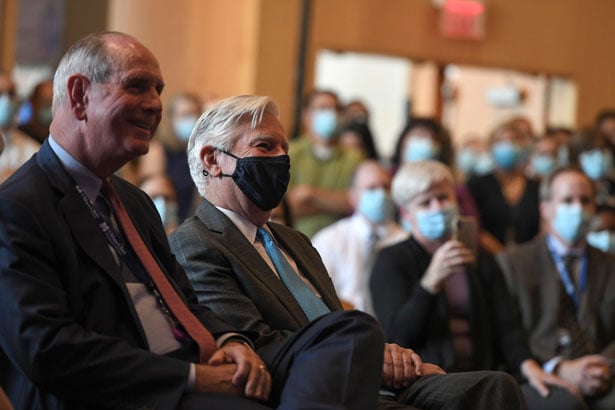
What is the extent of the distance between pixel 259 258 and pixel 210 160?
36cm

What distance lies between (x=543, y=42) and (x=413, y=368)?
29.7 feet

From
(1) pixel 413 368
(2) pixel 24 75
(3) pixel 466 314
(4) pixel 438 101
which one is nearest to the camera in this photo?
(1) pixel 413 368

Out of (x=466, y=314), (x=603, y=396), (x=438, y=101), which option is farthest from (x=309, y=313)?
(x=438, y=101)

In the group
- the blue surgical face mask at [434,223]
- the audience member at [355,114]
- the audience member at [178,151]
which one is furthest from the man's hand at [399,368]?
the audience member at [355,114]

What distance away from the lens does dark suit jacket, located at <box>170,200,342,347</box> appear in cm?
331

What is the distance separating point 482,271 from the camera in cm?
496

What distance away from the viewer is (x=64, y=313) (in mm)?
2762

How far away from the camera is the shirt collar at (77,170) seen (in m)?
3.00

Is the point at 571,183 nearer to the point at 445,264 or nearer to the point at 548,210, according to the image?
the point at 548,210

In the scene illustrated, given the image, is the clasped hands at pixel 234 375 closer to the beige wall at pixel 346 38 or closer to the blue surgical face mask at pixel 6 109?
the blue surgical face mask at pixel 6 109

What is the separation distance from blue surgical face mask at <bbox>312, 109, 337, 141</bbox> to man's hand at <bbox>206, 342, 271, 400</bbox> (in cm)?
453

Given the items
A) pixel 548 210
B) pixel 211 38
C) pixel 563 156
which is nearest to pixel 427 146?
pixel 563 156

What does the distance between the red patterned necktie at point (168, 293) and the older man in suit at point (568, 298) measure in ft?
7.60

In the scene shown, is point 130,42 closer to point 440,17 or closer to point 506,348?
point 506,348
